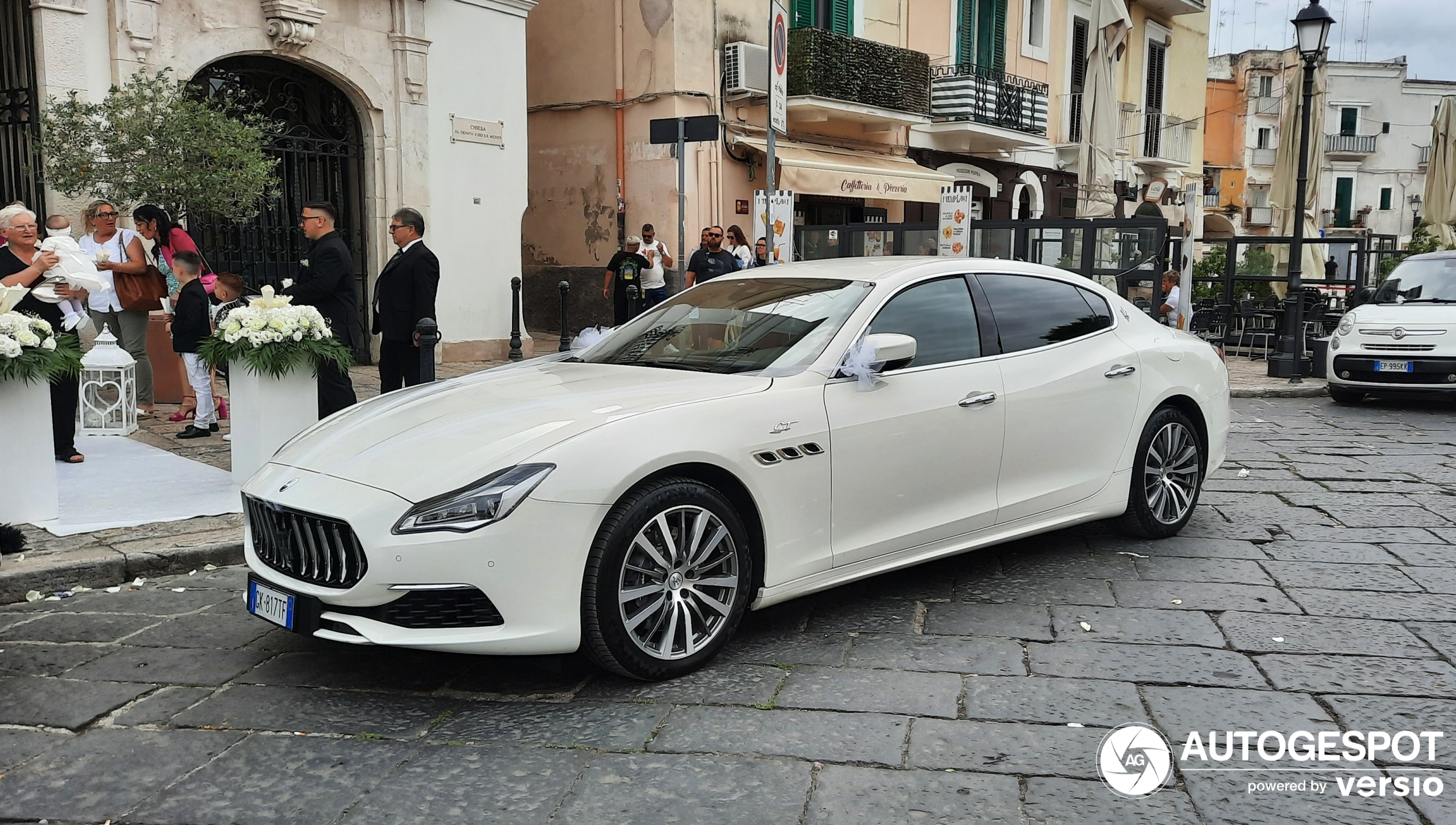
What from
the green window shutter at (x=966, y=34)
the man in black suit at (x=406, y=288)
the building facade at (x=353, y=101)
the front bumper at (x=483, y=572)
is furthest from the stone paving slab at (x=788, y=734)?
the green window shutter at (x=966, y=34)

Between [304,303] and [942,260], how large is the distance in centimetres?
469

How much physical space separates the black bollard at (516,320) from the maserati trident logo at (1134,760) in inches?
457

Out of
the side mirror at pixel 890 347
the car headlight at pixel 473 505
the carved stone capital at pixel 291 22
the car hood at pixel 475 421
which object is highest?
the carved stone capital at pixel 291 22

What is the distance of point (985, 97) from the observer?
23281mm

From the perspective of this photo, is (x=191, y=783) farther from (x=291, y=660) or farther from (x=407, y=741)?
(x=291, y=660)

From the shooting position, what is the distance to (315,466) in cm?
408

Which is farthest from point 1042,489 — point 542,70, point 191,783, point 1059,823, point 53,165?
point 542,70

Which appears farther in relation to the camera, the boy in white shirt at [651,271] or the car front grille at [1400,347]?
the boy in white shirt at [651,271]

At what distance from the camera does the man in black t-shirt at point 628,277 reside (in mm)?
16078

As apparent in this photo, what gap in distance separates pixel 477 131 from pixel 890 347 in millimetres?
11552

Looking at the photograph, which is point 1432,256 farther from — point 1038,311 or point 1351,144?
point 1351,144

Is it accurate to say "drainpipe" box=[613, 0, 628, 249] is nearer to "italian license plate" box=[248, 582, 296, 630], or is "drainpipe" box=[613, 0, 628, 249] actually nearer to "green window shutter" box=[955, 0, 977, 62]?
"green window shutter" box=[955, 0, 977, 62]

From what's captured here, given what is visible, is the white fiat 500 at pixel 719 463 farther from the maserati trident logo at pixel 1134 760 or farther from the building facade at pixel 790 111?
the building facade at pixel 790 111

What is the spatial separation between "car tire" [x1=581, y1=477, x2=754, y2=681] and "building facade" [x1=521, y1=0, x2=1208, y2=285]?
44.0 ft
